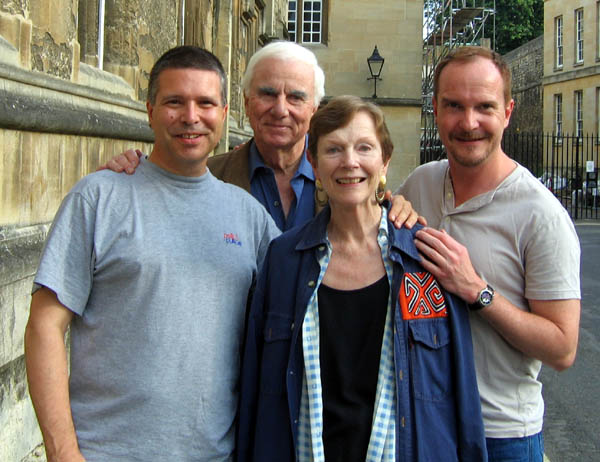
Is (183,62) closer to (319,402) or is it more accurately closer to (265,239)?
(265,239)

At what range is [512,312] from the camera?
2.03m

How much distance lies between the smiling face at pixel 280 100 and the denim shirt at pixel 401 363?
0.80 meters

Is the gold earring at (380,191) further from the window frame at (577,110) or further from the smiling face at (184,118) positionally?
the window frame at (577,110)

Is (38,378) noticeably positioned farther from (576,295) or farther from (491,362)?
(576,295)

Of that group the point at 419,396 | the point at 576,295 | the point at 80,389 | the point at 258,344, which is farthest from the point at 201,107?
the point at 576,295

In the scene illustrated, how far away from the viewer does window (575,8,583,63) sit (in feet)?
103

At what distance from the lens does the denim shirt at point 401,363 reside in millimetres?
1957

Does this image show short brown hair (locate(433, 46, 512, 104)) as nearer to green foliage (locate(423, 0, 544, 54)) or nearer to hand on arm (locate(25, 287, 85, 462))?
hand on arm (locate(25, 287, 85, 462))

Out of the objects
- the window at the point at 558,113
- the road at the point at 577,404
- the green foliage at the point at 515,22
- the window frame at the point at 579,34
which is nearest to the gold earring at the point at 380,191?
the road at the point at 577,404

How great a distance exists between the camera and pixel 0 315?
2.79m

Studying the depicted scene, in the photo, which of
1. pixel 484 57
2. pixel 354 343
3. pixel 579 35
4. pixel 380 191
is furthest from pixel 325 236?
pixel 579 35

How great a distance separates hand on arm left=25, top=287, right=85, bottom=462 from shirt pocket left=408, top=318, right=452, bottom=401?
3.04 feet

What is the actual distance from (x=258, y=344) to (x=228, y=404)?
19 cm

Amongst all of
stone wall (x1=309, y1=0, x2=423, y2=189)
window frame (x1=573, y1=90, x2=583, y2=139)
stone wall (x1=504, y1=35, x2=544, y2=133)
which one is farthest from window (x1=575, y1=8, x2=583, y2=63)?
stone wall (x1=309, y1=0, x2=423, y2=189)
